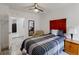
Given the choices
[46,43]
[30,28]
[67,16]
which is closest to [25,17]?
[30,28]

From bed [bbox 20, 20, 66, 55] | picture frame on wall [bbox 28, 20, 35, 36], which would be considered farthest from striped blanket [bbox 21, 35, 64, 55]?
picture frame on wall [bbox 28, 20, 35, 36]

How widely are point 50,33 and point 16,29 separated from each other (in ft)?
1.87

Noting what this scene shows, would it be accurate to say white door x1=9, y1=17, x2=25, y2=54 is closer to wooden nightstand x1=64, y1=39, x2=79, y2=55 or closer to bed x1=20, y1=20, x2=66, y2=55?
bed x1=20, y1=20, x2=66, y2=55

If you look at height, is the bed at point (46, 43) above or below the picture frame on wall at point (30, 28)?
below

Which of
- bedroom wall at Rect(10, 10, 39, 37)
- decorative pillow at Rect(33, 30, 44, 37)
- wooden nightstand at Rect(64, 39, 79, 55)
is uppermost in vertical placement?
bedroom wall at Rect(10, 10, 39, 37)

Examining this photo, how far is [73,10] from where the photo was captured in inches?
50.4

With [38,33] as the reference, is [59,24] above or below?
above

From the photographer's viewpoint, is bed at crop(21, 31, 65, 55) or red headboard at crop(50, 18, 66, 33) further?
red headboard at crop(50, 18, 66, 33)

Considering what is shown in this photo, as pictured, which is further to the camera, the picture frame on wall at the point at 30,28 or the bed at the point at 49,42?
the picture frame on wall at the point at 30,28

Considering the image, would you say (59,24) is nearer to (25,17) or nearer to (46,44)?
(46,44)

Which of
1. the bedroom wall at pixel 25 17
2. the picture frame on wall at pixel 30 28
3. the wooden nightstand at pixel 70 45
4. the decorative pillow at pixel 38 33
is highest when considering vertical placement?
the bedroom wall at pixel 25 17

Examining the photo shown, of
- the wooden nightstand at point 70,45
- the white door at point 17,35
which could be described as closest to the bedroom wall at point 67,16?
the wooden nightstand at point 70,45

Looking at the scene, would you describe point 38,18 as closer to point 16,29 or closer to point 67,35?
point 16,29

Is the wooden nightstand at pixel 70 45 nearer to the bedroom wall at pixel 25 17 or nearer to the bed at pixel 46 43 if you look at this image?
the bed at pixel 46 43
